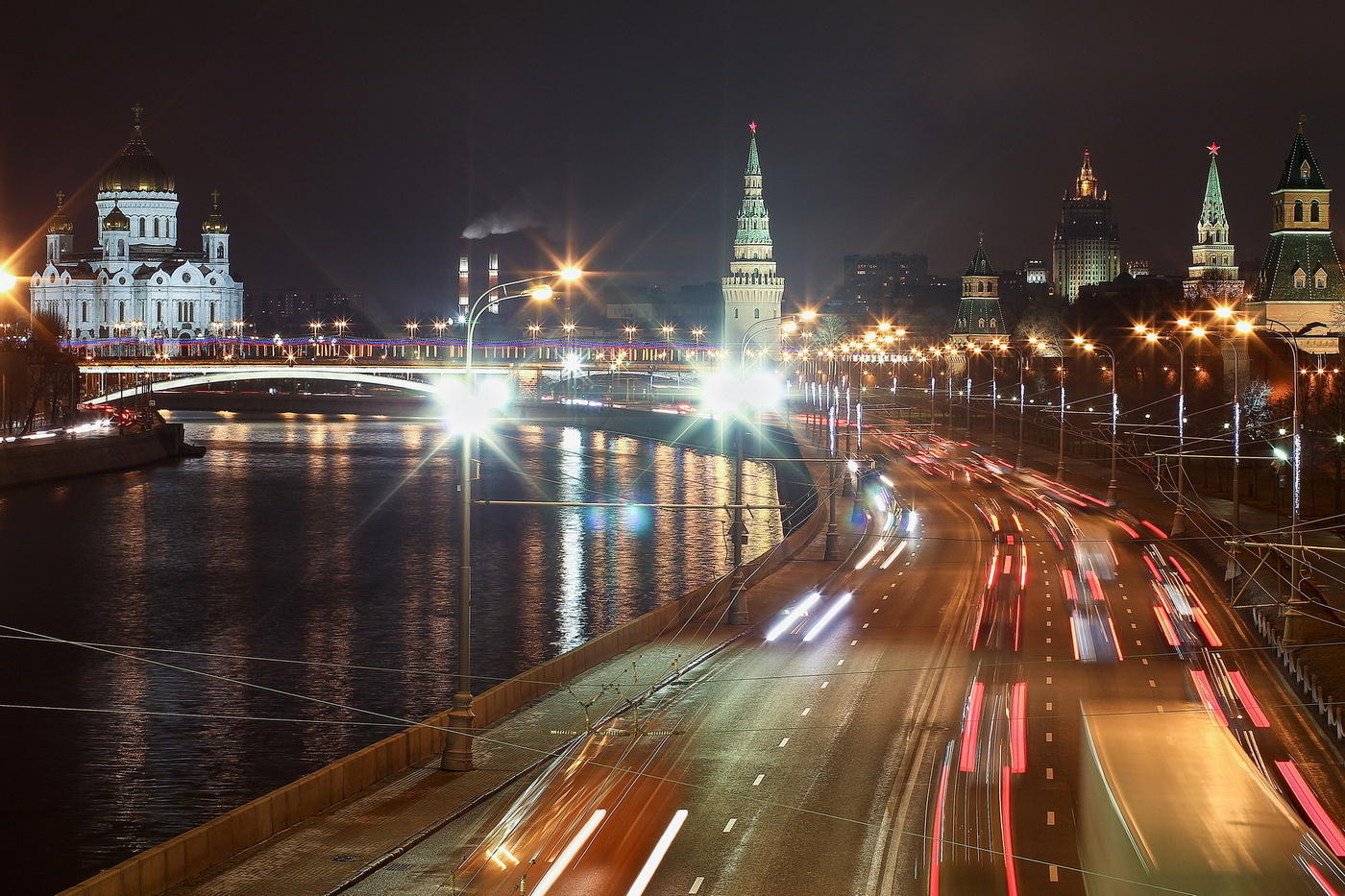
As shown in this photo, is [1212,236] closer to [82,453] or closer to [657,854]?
[82,453]

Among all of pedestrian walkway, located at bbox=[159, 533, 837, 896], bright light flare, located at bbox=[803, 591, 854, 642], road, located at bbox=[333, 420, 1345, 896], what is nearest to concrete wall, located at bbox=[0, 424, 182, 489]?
bright light flare, located at bbox=[803, 591, 854, 642]

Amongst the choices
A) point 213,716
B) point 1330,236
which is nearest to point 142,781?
point 213,716

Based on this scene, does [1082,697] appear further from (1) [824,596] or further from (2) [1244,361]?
(2) [1244,361]

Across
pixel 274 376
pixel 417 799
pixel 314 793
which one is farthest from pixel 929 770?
pixel 274 376

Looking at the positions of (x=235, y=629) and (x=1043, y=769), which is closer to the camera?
(x=1043, y=769)

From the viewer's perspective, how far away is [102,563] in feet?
128

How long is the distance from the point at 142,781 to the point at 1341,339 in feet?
172

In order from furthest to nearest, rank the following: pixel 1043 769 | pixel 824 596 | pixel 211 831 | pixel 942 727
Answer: pixel 824 596
pixel 942 727
pixel 1043 769
pixel 211 831

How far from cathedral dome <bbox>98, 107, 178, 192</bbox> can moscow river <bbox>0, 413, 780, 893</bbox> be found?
259ft

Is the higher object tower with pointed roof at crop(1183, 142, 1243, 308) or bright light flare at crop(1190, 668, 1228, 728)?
tower with pointed roof at crop(1183, 142, 1243, 308)

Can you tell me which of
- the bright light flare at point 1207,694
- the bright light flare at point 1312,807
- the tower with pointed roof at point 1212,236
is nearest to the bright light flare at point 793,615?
the bright light flare at point 1207,694

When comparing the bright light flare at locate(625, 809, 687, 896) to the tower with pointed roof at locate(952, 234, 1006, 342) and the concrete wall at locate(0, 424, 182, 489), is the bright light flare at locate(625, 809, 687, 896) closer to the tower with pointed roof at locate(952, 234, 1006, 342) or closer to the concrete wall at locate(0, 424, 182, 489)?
the concrete wall at locate(0, 424, 182, 489)

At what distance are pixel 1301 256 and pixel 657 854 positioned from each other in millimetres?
59441

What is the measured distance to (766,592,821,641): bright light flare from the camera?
24764mm
